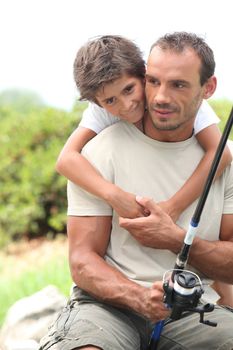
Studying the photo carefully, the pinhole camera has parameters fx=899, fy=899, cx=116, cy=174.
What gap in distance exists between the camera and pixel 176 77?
3482mm

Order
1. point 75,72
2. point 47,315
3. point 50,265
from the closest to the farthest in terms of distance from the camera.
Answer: point 75,72, point 47,315, point 50,265

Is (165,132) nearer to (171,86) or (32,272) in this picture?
(171,86)

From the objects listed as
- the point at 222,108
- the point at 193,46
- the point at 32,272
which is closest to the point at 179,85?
the point at 193,46

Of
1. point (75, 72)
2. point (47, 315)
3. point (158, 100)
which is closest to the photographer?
point (158, 100)

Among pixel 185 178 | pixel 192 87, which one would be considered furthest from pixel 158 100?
pixel 185 178

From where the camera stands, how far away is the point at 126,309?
11.7ft

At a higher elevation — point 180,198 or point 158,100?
point 158,100

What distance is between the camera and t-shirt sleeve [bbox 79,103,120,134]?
150 inches

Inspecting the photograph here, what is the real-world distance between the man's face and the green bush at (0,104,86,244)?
4.29m

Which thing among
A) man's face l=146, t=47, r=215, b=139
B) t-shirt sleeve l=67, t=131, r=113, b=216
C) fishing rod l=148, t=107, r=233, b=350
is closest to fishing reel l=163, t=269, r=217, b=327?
fishing rod l=148, t=107, r=233, b=350

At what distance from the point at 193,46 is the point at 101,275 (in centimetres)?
97

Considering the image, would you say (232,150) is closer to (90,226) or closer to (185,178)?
(185,178)

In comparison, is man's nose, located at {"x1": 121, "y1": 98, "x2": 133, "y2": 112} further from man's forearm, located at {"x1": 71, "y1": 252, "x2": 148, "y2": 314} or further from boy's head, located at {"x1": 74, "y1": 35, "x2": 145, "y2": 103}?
man's forearm, located at {"x1": 71, "y1": 252, "x2": 148, "y2": 314}

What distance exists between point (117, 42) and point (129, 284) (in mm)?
977
